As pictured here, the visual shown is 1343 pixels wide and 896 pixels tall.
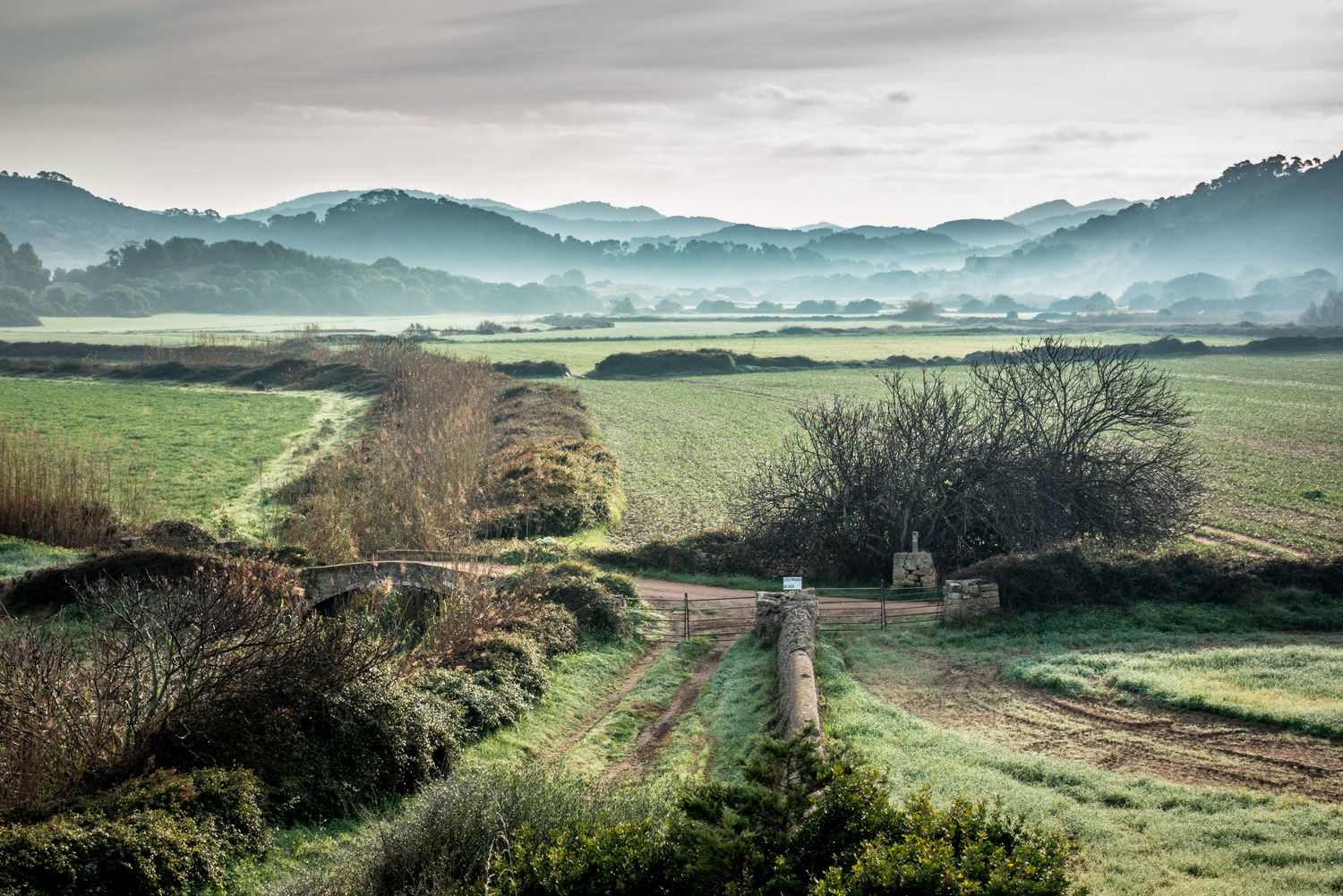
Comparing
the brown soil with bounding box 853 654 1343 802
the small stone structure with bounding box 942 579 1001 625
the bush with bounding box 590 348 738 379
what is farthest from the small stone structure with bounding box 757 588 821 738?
the bush with bounding box 590 348 738 379

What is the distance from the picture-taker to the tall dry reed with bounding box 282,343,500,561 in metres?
21.3

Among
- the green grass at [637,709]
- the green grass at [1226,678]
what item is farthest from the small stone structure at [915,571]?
the green grass at [1226,678]

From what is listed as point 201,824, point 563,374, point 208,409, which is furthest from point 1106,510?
point 563,374

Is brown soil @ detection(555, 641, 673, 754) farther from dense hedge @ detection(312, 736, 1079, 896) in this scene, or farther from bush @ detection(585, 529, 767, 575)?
bush @ detection(585, 529, 767, 575)

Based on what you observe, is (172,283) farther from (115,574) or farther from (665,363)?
(115,574)

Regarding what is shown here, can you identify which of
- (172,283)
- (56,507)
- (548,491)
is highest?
(172,283)

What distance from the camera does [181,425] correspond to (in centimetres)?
4469

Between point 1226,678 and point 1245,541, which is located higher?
point 1226,678

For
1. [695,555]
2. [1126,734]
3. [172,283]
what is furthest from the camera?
[172,283]

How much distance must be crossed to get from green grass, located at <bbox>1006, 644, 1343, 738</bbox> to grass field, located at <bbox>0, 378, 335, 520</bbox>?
78.0 feet

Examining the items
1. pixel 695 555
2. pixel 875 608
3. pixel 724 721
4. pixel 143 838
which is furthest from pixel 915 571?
pixel 143 838

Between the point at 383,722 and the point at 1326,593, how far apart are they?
53.1 ft

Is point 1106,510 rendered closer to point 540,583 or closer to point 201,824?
point 540,583

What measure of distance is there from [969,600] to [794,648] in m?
4.56
